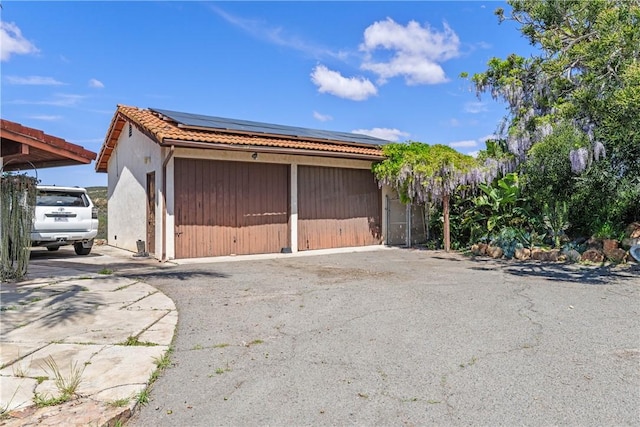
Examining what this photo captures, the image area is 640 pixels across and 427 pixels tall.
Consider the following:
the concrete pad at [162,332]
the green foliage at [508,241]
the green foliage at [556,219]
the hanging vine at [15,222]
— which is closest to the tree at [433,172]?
the green foliage at [508,241]

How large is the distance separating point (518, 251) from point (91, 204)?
11.1 metres

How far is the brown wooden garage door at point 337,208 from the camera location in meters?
12.3

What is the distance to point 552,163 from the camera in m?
10.2

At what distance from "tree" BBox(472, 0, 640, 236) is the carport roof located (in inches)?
366

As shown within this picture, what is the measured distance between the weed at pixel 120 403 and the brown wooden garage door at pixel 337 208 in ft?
30.7

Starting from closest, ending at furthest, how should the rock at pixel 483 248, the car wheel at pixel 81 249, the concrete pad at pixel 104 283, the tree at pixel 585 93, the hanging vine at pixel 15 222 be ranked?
the concrete pad at pixel 104 283, the hanging vine at pixel 15 222, the tree at pixel 585 93, the car wheel at pixel 81 249, the rock at pixel 483 248

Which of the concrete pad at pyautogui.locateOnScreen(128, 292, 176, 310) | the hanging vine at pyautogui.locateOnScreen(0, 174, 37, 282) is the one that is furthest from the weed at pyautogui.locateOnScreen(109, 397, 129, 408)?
the hanging vine at pyautogui.locateOnScreen(0, 174, 37, 282)

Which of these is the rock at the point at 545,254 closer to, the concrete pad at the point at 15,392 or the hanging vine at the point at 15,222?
the concrete pad at the point at 15,392

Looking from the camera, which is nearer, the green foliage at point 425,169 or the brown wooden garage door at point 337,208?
the green foliage at point 425,169

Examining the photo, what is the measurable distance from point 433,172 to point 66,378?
10588 mm

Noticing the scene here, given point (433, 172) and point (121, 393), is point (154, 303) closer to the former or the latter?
point (121, 393)

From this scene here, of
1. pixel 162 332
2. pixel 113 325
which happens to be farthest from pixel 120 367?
pixel 113 325

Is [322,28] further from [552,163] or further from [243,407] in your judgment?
[243,407]

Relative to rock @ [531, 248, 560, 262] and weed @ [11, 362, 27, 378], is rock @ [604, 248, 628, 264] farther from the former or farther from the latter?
weed @ [11, 362, 27, 378]
